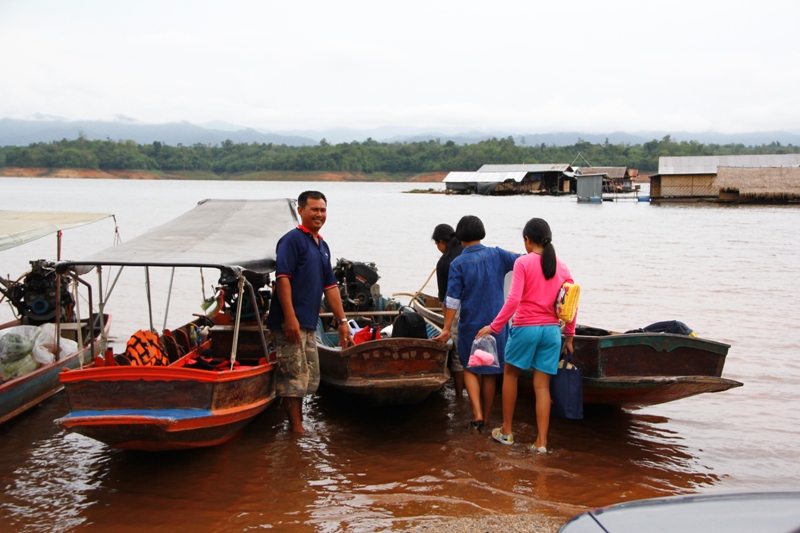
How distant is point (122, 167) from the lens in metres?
97.1

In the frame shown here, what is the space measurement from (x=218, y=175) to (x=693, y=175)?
71.9 metres

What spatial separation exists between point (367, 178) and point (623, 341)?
96.5m

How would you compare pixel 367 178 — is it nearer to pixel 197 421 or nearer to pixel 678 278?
pixel 678 278

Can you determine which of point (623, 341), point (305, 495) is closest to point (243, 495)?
point (305, 495)

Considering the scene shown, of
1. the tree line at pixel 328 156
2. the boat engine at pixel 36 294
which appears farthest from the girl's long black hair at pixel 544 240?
the tree line at pixel 328 156

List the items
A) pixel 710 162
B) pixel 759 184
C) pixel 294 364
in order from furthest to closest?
pixel 710 162 < pixel 759 184 < pixel 294 364

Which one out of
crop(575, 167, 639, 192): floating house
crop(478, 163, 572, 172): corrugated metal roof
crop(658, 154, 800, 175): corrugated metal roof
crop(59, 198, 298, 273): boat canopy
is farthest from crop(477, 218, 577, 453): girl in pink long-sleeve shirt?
crop(478, 163, 572, 172): corrugated metal roof

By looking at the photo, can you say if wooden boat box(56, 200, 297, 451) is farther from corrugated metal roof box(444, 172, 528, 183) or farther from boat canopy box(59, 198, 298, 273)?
corrugated metal roof box(444, 172, 528, 183)

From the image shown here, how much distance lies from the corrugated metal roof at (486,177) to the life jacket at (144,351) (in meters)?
59.1

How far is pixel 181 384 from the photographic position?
4.93 m

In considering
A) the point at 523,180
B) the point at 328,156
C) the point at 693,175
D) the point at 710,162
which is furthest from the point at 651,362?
the point at 328,156

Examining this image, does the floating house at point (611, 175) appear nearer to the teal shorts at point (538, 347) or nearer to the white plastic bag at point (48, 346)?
the white plastic bag at point (48, 346)

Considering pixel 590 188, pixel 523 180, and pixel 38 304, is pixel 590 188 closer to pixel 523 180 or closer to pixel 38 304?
pixel 523 180

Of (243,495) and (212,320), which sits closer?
(243,495)
